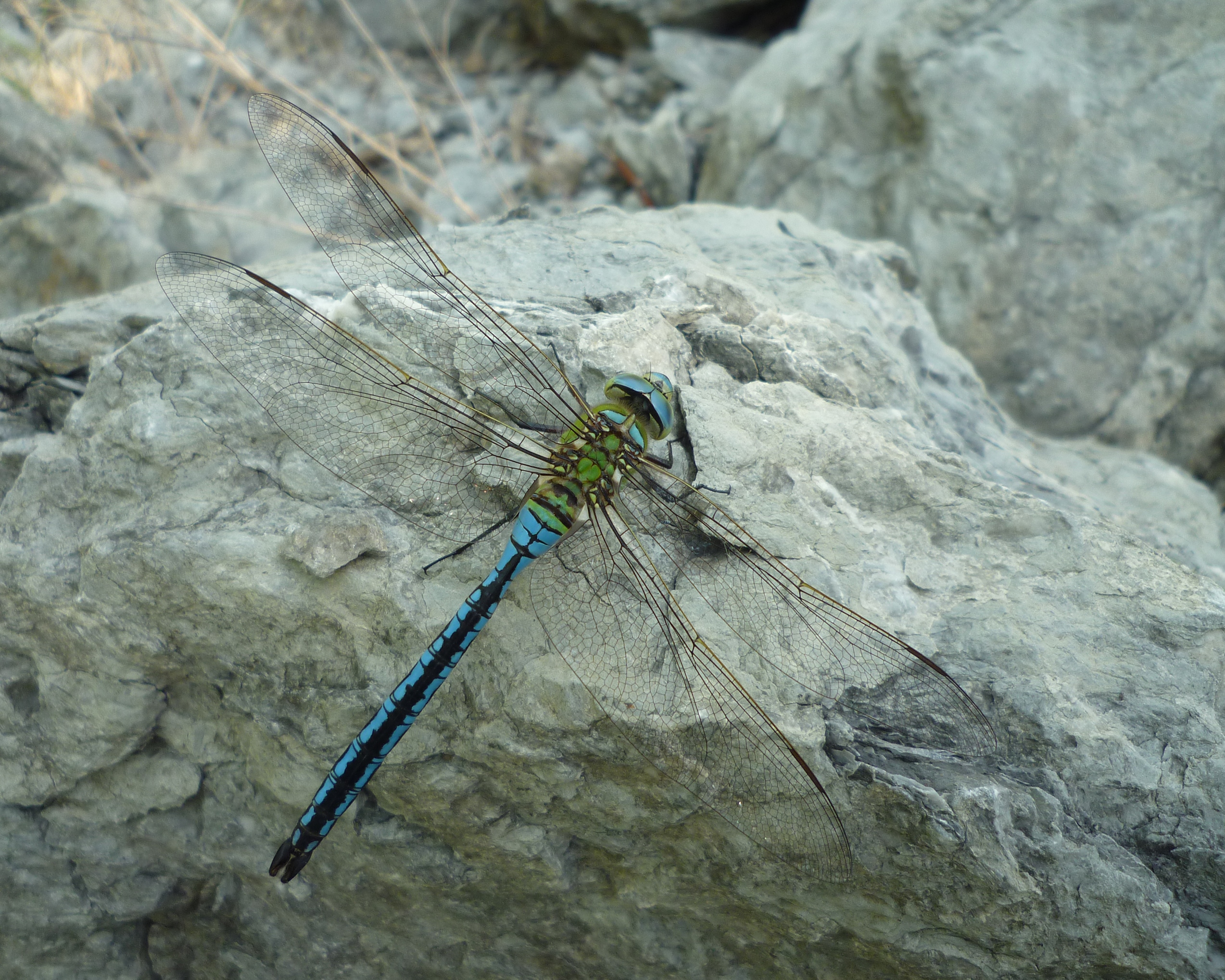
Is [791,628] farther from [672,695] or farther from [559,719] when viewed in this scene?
[559,719]

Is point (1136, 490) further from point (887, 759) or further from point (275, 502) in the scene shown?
point (275, 502)

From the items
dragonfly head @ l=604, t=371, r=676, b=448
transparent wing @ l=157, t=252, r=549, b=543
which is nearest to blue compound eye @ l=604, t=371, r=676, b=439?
dragonfly head @ l=604, t=371, r=676, b=448

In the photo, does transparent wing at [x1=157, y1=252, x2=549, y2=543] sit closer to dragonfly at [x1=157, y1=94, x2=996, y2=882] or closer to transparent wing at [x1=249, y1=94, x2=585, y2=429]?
dragonfly at [x1=157, y1=94, x2=996, y2=882]

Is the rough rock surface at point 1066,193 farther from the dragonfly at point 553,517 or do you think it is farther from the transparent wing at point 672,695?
the transparent wing at point 672,695

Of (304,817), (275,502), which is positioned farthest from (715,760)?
(275,502)

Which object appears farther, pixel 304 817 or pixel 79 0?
pixel 79 0
